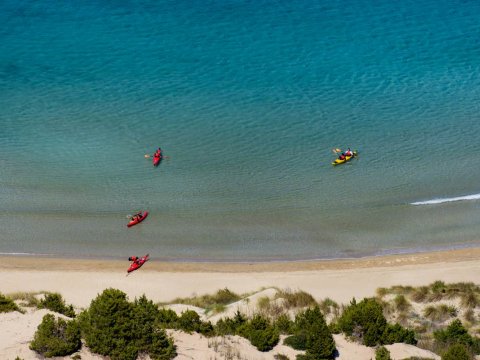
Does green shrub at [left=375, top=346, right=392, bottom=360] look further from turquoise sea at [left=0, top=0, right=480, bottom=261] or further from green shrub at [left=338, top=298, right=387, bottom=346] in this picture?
turquoise sea at [left=0, top=0, right=480, bottom=261]

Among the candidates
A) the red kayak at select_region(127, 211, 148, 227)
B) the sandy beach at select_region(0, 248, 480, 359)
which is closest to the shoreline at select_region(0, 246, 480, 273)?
the sandy beach at select_region(0, 248, 480, 359)

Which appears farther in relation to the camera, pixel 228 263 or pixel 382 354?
pixel 228 263

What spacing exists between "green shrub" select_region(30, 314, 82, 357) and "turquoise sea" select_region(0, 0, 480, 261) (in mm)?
14924

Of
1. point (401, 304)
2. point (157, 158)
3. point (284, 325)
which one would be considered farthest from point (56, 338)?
point (157, 158)

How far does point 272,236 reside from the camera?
137 feet

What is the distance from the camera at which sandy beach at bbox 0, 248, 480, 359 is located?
35.6 metres

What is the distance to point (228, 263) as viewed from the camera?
3944 cm

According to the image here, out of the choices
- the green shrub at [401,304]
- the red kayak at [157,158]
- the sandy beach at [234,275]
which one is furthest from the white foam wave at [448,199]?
the red kayak at [157,158]

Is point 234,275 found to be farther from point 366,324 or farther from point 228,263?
point 366,324

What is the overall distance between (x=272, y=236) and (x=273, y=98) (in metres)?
20.0

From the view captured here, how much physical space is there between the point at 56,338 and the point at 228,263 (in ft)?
54.5

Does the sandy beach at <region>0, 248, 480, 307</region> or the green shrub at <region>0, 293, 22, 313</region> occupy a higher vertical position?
the sandy beach at <region>0, 248, 480, 307</region>

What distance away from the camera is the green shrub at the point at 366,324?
2700cm

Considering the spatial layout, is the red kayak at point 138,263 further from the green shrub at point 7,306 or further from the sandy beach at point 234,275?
the green shrub at point 7,306
